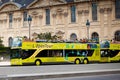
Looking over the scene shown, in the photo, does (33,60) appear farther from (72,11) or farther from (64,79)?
(72,11)

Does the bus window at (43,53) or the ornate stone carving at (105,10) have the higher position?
the ornate stone carving at (105,10)

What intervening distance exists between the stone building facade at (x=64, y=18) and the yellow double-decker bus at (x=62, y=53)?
19.4 m

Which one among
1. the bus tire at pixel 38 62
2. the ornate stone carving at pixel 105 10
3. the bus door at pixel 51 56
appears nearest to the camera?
the bus tire at pixel 38 62

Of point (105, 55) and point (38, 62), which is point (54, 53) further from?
point (105, 55)

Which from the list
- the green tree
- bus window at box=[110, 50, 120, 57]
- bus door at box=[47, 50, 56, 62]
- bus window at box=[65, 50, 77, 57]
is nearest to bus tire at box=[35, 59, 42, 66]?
bus door at box=[47, 50, 56, 62]

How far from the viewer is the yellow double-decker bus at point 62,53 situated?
41.9 meters

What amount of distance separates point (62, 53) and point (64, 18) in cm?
3183

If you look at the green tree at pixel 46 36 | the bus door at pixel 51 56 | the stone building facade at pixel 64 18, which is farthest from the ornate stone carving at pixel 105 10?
the bus door at pixel 51 56

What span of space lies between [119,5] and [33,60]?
30.8 m

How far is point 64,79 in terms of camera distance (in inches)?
806

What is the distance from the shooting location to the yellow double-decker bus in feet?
138

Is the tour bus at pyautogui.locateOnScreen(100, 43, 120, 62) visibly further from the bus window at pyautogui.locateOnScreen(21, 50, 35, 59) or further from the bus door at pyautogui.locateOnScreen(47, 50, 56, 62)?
the bus window at pyautogui.locateOnScreen(21, 50, 35, 59)

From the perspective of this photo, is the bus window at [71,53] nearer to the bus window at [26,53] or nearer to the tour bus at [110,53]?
the bus window at [26,53]

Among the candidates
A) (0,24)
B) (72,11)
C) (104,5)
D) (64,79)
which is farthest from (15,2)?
(64,79)
